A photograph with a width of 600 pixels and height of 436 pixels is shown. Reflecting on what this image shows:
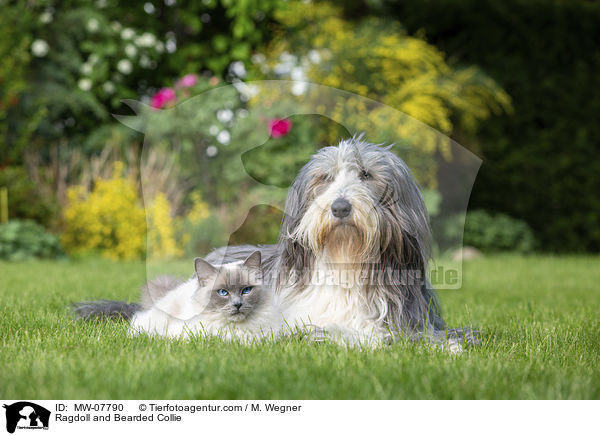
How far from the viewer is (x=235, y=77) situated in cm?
1068

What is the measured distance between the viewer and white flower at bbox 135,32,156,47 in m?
10.1

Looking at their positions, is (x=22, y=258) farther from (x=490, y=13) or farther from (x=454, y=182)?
(x=490, y=13)

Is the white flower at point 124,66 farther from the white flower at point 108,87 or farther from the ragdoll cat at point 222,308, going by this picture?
the ragdoll cat at point 222,308

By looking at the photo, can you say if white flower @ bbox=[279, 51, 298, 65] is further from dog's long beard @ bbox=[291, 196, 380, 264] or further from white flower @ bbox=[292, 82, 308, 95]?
dog's long beard @ bbox=[291, 196, 380, 264]

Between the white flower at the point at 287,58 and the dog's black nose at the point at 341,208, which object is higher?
the white flower at the point at 287,58

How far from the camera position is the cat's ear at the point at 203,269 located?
338 cm

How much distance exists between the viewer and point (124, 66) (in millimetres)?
10078

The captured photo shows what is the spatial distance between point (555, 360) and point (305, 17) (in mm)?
9277

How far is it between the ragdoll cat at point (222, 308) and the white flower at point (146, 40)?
24.5ft

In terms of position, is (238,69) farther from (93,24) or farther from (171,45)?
(93,24)

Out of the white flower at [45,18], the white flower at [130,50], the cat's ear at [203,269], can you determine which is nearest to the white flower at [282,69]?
the white flower at [130,50]

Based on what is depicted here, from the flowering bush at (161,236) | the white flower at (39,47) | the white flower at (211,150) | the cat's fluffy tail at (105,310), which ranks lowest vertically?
the cat's fluffy tail at (105,310)
